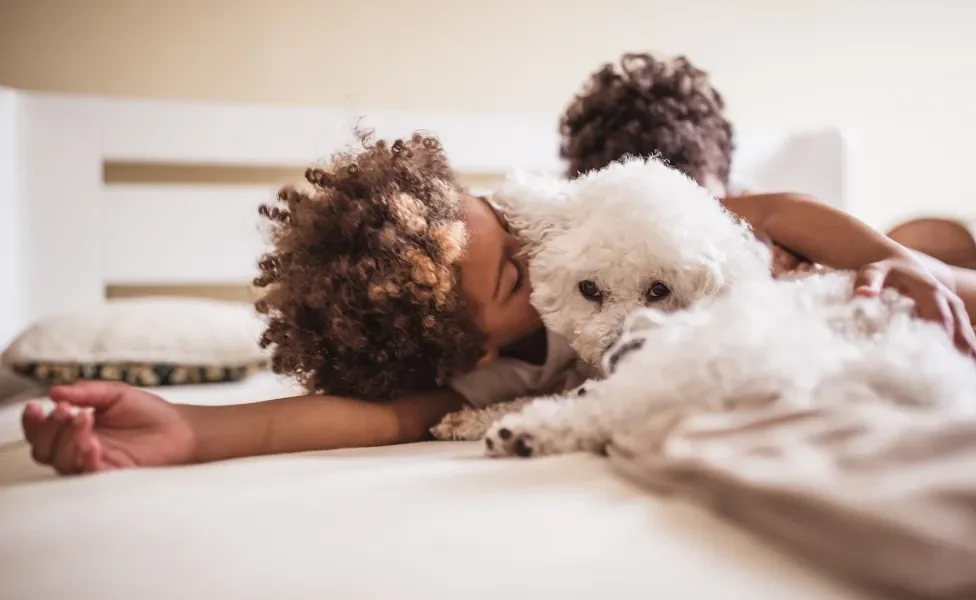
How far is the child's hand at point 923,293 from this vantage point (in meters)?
0.73

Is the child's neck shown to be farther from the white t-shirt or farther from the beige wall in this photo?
the beige wall

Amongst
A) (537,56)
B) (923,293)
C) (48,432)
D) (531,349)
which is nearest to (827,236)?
(923,293)

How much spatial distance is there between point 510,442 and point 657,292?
253mm

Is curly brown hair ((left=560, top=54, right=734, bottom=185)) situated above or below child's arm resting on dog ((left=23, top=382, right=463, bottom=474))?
above

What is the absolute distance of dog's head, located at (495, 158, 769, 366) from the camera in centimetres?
75

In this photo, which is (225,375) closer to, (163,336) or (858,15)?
(163,336)

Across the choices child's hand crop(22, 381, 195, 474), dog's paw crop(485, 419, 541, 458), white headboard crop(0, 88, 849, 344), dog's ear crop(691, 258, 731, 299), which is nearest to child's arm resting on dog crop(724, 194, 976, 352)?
dog's ear crop(691, 258, 731, 299)

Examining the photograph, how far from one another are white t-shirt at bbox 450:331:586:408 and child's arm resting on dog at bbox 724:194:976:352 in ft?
1.06

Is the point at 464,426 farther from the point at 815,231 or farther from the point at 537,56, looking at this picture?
the point at 537,56

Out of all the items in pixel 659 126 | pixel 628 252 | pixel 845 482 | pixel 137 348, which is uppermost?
pixel 659 126

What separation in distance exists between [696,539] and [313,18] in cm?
181

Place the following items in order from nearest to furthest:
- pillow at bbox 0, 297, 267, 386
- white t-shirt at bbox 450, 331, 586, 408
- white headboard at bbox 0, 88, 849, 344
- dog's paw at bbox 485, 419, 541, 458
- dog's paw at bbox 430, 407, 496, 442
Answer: dog's paw at bbox 485, 419, 541, 458, dog's paw at bbox 430, 407, 496, 442, white t-shirt at bbox 450, 331, 586, 408, pillow at bbox 0, 297, 267, 386, white headboard at bbox 0, 88, 849, 344

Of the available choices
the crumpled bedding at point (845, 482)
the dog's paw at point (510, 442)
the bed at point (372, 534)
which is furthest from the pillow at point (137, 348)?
the crumpled bedding at point (845, 482)

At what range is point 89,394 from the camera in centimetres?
63
